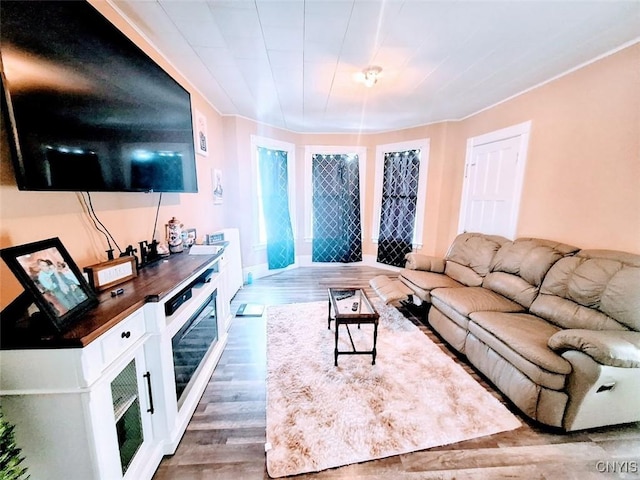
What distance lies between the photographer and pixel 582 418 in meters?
1.50

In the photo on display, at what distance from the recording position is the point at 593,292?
5.91ft

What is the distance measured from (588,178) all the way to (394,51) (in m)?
2.04

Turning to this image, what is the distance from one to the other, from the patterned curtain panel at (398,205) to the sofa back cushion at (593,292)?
249 cm

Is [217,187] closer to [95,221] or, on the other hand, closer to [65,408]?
[95,221]

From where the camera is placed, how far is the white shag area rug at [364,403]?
144 centimetres

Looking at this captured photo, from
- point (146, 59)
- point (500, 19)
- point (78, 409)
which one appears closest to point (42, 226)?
point (78, 409)

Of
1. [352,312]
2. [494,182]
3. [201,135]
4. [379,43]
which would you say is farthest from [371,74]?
[352,312]

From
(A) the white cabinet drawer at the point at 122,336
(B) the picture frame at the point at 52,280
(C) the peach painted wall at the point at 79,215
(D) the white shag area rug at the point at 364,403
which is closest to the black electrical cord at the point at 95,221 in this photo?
(C) the peach painted wall at the point at 79,215

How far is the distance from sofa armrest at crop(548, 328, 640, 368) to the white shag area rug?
645 millimetres

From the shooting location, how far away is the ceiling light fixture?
7.51ft

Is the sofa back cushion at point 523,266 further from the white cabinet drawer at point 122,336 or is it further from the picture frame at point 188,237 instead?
the picture frame at point 188,237

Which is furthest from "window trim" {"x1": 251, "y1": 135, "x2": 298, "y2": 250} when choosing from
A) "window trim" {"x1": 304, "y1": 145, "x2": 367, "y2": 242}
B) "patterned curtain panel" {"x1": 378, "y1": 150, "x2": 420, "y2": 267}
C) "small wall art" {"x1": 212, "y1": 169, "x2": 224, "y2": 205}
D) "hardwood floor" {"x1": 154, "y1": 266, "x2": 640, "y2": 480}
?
"hardwood floor" {"x1": 154, "y1": 266, "x2": 640, "y2": 480}

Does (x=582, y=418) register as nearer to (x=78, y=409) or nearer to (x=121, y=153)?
(x=78, y=409)

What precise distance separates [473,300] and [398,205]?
260cm
